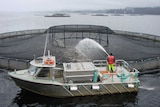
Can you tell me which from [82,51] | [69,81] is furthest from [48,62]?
[82,51]

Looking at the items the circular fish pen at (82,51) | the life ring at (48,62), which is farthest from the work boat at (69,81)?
the circular fish pen at (82,51)

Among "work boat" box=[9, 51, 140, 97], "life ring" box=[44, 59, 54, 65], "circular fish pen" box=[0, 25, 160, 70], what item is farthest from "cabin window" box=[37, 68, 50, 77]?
"circular fish pen" box=[0, 25, 160, 70]

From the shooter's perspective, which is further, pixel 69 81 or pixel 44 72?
pixel 44 72

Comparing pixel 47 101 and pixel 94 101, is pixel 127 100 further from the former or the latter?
pixel 47 101

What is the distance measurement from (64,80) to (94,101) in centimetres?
371

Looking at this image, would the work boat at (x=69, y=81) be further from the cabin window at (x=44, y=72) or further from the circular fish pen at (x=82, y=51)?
the circular fish pen at (x=82, y=51)

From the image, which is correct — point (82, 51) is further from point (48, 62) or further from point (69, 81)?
point (69, 81)

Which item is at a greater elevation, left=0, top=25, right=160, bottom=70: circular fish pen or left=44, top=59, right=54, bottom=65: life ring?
left=44, top=59, right=54, bottom=65: life ring

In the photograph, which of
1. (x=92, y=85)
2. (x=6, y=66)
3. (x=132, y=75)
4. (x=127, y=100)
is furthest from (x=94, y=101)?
(x=6, y=66)

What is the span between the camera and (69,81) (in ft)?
74.0

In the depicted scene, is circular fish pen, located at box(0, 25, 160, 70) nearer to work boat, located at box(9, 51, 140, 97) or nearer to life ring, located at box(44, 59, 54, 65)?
work boat, located at box(9, 51, 140, 97)

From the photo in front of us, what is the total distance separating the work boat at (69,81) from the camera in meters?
22.4

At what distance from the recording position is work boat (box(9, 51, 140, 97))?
73.4 feet

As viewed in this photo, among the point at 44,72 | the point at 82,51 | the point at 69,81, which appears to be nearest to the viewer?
the point at 69,81
